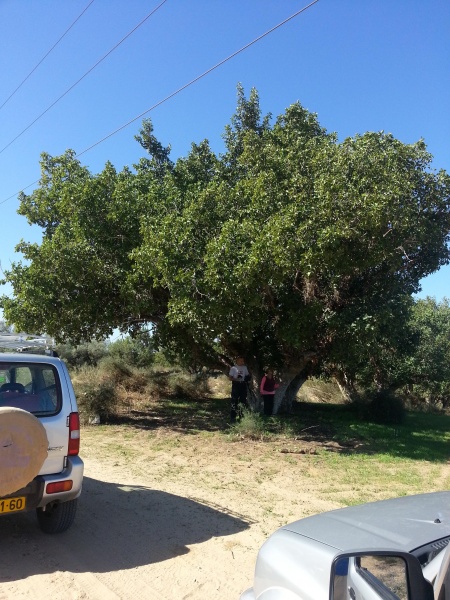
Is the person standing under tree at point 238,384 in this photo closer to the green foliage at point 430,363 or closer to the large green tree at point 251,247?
the large green tree at point 251,247

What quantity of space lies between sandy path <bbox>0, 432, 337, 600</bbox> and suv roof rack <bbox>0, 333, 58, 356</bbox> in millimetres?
1886

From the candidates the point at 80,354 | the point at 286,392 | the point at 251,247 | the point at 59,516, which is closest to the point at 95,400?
the point at 251,247

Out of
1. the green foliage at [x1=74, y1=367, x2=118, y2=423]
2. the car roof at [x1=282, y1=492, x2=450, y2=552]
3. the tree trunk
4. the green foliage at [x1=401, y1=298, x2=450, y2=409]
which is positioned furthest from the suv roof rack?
the green foliage at [x1=401, y1=298, x2=450, y2=409]

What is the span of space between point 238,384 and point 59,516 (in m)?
9.07

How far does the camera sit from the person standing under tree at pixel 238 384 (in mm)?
13953

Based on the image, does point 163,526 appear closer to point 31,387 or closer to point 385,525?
point 31,387

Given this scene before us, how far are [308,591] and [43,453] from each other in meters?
2.98

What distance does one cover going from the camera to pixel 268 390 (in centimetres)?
1452

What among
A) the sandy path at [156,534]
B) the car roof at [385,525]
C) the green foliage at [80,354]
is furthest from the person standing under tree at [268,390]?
the green foliage at [80,354]

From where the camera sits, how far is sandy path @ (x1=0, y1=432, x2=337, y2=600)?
4324mm

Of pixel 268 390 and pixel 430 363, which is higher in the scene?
pixel 430 363

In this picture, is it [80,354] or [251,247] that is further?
[80,354]

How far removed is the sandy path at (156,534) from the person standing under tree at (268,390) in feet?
17.5

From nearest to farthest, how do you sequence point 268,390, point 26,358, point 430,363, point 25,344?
point 26,358, point 25,344, point 268,390, point 430,363
